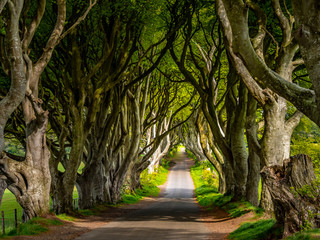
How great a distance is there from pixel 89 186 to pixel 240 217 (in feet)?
28.7

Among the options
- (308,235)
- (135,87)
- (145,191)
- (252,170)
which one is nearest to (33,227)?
(308,235)

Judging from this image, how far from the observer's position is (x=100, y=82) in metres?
17.4

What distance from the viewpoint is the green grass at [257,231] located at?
366 inches

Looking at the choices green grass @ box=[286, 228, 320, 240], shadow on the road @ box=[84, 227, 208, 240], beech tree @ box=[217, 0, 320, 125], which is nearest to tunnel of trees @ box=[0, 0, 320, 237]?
beech tree @ box=[217, 0, 320, 125]

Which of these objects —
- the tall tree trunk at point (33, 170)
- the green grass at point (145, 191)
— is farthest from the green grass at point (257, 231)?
the green grass at point (145, 191)

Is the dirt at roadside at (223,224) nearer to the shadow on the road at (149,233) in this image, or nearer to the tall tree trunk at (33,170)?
the shadow on the road at (149,233)

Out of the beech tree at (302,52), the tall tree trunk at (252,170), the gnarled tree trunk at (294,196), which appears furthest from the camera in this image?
the tall tree trunk at (252,170)

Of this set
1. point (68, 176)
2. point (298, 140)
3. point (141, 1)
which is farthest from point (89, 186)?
point (298, 140)

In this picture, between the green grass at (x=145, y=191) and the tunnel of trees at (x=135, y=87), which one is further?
the green grass at (x=145, y=191)

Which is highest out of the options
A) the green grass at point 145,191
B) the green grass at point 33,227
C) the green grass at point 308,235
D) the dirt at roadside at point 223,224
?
the green grass at point 145,191

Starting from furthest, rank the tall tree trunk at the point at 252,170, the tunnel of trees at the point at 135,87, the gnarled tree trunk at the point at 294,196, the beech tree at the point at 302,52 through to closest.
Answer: the tall tree trunk at the point at 252,170 → the tunnel of trees at the point at 135,87 → the gnarled tree trunk at the point at 294,196 → the beech tree at the point at 302,52

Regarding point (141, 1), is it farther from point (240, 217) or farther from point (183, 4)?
point (240, 217)

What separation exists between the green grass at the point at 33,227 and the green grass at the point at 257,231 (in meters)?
5.94

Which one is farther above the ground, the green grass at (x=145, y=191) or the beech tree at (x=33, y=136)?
the beech tree at (x=33, y=136)
